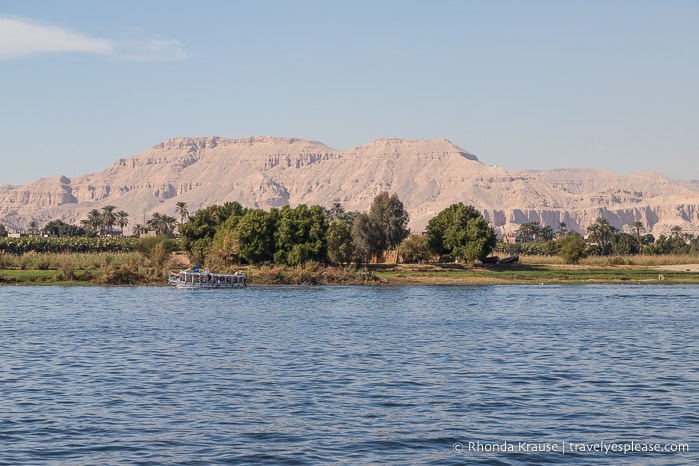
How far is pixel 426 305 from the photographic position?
78.6 m

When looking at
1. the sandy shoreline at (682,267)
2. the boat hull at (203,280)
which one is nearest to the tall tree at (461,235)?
the sandy shoreline at (682,267)

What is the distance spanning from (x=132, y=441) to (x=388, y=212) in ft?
406

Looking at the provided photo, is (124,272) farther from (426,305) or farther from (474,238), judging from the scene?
(474,238)

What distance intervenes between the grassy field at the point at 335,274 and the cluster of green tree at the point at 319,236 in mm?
2654

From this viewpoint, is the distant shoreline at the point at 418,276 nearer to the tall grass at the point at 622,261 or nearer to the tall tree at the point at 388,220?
the tall grass at the point at 622,261

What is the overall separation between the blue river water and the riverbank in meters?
34.5

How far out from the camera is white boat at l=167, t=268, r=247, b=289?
101 m

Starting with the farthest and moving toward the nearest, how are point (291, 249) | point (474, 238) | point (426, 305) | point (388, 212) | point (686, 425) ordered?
point (388, 212)
point (474, 238)
point (291, 249)
point (426, 305)
point (686, 425)

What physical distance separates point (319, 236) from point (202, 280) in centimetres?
1978

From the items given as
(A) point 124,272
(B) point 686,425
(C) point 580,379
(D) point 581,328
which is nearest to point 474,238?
(A) point 124,272

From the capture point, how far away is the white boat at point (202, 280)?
100750 millimetres

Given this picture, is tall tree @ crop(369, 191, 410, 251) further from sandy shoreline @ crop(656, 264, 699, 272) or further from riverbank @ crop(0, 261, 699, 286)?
sandy shoreline @ crop(656, 264, 699, 272)

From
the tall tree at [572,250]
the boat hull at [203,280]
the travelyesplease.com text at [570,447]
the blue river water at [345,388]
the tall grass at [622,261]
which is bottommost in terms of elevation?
the travelyesplease.com text at [570,447]

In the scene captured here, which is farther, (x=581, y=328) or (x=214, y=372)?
(x=581, y=328)
